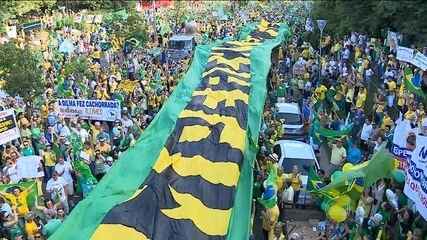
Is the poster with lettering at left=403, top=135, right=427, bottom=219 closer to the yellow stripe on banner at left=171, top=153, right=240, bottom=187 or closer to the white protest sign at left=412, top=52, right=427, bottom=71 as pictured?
the yellow stripe on banner at left=171, top=153, right=240, bottom=187

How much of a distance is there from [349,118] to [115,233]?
8.54 m

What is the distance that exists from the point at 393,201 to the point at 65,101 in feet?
28.4

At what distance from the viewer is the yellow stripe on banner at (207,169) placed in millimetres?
10039

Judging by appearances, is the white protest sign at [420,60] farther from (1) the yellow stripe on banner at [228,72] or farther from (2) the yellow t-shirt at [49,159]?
(2) the yellow t-shirt at [49,159]

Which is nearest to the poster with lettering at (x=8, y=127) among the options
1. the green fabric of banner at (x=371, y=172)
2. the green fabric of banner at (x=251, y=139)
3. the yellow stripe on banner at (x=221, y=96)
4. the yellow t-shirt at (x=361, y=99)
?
the yellow stripe on banner at (x=221, y=96)

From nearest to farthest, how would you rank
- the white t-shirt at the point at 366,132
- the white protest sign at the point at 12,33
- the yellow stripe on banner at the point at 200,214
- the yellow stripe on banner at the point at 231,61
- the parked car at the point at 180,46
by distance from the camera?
the yellow stripe on banner at the point at 200,214, the white t-shirt at the point at 366,132, the yellow stripe on banner at the point at 231,61, the parked car at the point at 180,46, the white protest sign at the point at 12,33

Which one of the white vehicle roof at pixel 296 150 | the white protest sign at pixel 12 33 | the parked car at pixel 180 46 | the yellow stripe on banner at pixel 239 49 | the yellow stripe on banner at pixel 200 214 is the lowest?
the white protest sign at pixel 12 33

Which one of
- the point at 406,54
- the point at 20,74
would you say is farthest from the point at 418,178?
the point at 20,74

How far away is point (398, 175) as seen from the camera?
32.9 feet

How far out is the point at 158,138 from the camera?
38.3 feet

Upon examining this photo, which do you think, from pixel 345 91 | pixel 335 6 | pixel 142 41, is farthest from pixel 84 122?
pixel 335 6

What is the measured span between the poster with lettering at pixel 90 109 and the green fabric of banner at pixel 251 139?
3531mm

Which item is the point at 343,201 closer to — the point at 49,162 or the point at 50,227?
the point at 50,227

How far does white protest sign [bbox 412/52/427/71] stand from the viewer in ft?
47.5
